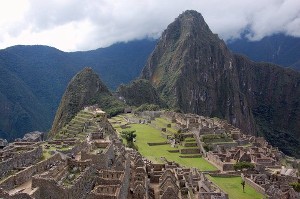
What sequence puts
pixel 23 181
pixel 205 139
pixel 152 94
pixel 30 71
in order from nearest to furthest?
pixel 23 181 < pixel 205 139 < pixel 152 94 < pixel 30 71

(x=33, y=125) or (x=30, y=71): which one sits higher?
(x=30, y=71)

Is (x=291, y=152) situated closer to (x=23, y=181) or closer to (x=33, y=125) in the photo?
(x=33, y=125)

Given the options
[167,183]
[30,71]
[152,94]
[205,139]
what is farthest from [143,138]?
[30,71]

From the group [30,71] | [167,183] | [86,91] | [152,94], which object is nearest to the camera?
[167,183]

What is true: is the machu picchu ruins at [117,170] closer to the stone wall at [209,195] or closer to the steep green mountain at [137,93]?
the stone wall at [209,195]

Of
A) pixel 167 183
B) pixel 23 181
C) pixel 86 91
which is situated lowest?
pixel 167 183

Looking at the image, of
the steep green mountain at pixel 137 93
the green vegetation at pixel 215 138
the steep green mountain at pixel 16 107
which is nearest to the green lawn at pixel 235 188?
the green vegetation at pixel 215 138
